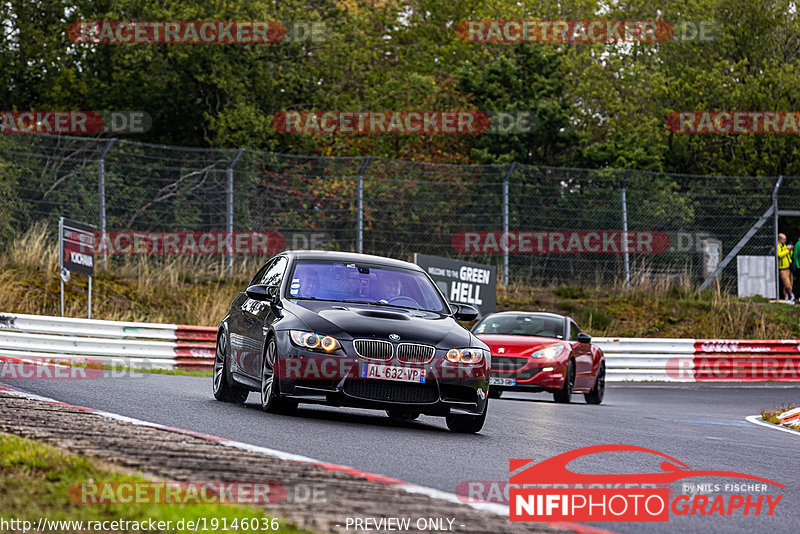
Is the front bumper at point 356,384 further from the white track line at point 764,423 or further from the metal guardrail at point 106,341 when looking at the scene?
the metal guardrail at point 106,341

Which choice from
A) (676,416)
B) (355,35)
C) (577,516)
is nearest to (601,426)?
(676,416)

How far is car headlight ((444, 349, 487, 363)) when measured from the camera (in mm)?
10000

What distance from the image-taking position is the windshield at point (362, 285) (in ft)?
35.6

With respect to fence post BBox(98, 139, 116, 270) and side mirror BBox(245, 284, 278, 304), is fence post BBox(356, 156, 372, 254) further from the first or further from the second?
side mirror BBox(245, 284, 278, 304)

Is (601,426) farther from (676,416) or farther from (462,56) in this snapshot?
(462,56)

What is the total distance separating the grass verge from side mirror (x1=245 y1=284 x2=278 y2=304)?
489 centimetres

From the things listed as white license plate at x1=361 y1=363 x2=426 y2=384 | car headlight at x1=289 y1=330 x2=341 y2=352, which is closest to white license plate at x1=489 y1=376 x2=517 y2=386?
white license plate at x1=361 y1=363 x2=426 y2=384

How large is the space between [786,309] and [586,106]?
16.7 meters

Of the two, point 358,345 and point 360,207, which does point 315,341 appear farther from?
point 360,207

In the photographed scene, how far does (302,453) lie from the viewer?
745 centimetres

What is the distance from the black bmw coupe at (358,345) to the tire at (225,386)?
27 centimetres

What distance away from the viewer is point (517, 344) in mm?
17516

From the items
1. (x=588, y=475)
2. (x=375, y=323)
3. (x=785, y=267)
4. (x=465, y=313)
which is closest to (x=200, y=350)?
(x=465, y=313)

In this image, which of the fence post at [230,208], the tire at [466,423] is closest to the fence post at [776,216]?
the fence post at [230,208]
